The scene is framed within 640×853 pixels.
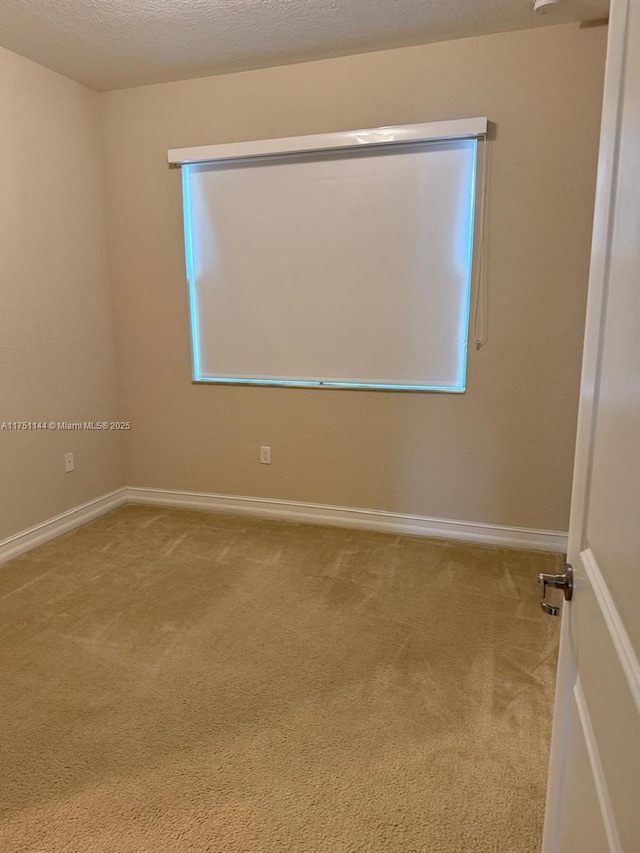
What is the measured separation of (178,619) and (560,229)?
2.59m

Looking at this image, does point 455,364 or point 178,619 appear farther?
point 455,364

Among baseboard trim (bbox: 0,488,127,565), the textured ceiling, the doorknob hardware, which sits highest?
the textured ceiling

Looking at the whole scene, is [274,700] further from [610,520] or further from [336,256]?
[336,256]

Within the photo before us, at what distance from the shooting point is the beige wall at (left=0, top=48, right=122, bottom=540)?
2857 millimetres

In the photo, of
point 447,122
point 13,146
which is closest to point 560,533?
point 447,122

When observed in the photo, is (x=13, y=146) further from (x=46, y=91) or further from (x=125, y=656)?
(x=125, y=656)

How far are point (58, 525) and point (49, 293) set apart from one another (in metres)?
1.36

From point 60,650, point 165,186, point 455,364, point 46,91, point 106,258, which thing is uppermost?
point 46,91

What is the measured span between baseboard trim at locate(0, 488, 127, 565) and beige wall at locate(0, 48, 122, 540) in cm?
5

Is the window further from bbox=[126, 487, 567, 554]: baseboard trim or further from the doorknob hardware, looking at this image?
the doorknob hardware

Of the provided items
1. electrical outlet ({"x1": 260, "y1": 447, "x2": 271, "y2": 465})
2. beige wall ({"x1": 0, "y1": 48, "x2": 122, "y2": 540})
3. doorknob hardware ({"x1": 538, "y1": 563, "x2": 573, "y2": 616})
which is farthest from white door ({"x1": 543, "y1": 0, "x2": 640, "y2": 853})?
beige wall ({"x1": 0, "y1": 48, "x2": 122, "y2": 540})

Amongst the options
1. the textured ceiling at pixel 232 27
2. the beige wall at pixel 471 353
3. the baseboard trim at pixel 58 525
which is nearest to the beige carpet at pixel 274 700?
the baseboard trim at pixel 58 525

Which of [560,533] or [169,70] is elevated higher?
[169,70]

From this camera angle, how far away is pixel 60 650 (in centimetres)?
217
